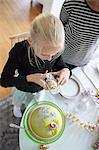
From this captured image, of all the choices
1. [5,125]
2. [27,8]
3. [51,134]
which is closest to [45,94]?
[51,134]

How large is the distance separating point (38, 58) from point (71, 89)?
10.8 inches

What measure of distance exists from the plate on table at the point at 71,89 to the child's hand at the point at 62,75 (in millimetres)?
86

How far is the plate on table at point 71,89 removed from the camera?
1.27m

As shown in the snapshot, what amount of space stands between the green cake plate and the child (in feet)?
0.38

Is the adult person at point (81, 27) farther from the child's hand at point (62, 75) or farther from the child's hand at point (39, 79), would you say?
the child's hand at point (39, 79)

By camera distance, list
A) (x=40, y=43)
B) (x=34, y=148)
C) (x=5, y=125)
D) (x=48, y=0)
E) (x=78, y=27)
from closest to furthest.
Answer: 1. (x=40, y=43)
2. (x=34, y=148)
3. (x=78, y=27)
4. (x=5, y=125)
5. (x=48, y=0)

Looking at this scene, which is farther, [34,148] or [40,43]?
[34,148]

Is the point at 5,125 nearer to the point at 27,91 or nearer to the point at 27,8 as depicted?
the point at 27,91

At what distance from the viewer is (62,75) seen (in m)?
1.20

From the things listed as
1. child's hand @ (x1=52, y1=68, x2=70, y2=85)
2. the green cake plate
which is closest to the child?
child's hand @ (x1=52, y1=68, x2=70, y2=85)

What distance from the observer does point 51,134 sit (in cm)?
109

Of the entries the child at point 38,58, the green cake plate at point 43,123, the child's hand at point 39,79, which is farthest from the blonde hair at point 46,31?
the green cake plate at point 43,123

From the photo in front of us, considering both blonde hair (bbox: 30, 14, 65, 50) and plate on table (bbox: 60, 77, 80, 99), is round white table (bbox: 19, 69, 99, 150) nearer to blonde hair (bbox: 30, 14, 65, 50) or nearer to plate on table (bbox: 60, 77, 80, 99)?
plate on table (bbox: 60, 77, 80, 99)

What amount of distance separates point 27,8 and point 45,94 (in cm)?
174
